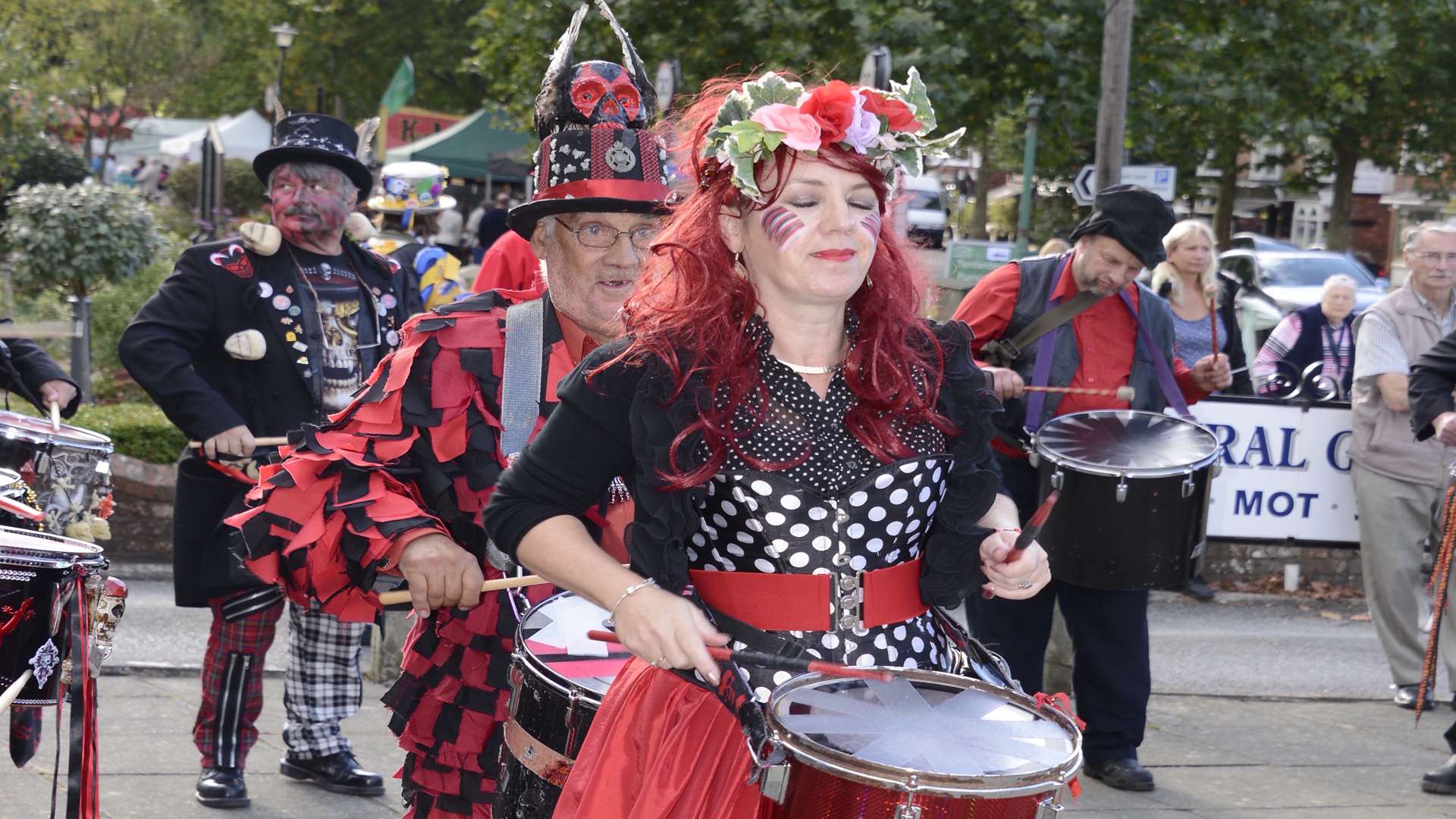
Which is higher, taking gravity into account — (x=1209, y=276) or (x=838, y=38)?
(x=838, y=38)

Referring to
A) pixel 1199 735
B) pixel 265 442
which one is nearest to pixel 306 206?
pixel 265 442

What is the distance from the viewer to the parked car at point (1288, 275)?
19094 mm

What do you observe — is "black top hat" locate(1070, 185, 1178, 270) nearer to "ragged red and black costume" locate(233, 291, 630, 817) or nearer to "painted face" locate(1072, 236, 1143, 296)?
"painted face" locate(1072, 236, 1143, 296)

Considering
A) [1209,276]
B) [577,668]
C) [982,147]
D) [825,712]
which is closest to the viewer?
[825,712]

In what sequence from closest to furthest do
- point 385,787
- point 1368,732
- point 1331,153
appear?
point 385,787 < point 1368,732 < point 1331,153

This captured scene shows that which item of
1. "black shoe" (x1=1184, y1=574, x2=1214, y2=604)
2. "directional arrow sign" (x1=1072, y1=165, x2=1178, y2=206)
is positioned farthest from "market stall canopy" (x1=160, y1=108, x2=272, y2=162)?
"black shoe" (x1=1184, y1=574, x2=1214, y2=604)

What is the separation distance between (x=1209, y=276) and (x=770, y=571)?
595cm

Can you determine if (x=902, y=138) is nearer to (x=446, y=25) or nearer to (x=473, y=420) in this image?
(x=473, y=420)

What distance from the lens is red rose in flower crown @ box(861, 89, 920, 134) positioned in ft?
8.33

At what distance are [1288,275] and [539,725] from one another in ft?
66.8

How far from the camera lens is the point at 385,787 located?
5.28m

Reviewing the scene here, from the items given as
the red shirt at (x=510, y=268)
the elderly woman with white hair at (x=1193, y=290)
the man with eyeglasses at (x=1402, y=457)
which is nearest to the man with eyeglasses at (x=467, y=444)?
the red shirt at (x=510, y=268)

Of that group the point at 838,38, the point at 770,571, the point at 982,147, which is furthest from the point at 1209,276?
the point at 982,147

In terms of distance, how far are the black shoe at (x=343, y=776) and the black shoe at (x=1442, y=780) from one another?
342cm
